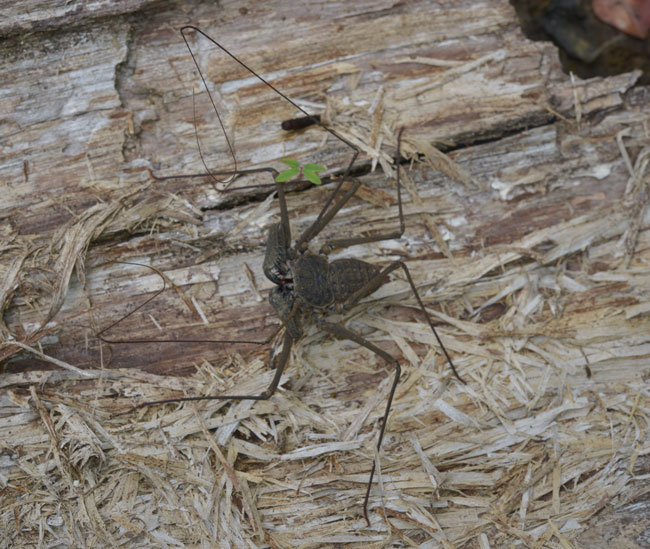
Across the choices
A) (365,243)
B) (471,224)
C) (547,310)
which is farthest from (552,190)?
(365,243)

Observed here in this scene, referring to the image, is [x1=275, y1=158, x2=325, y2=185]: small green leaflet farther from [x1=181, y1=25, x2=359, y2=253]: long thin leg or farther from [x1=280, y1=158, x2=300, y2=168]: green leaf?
[x1=181, y1=25, x2=359, y2=253]: long thin leg

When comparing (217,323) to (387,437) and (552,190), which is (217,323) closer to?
(387,437)

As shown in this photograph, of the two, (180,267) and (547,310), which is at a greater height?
(180,267)

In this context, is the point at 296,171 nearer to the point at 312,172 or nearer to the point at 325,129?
the point at 312,172

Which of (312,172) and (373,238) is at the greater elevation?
(312,172)

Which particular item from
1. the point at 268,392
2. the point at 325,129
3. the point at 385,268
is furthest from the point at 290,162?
the point at 268,392

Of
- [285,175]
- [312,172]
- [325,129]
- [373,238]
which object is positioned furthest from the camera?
[325,129]

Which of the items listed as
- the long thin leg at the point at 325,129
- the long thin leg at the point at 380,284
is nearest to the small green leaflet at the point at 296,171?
the long thin leg at the point at 325,129
